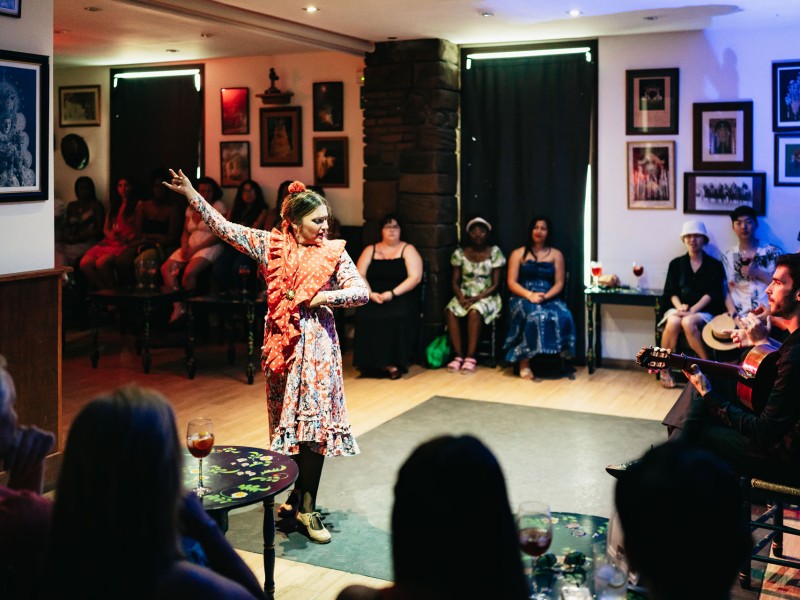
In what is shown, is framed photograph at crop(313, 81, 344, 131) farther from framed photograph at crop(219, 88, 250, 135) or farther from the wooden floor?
the wooden floor

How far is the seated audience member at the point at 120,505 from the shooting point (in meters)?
1.54

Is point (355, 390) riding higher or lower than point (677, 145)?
lower

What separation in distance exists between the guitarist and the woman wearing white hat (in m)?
3.09

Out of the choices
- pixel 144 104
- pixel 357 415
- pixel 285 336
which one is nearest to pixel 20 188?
pixel 285 336

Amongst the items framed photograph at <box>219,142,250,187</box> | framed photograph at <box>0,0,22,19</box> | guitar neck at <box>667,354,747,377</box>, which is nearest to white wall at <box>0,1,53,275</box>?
framed photograph at <box>0,0,22,19</box>

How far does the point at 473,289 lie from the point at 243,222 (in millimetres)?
2512

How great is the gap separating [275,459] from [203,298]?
4.18 m

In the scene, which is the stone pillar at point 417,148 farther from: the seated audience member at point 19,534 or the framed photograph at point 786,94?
the seated audience member at point 19,534

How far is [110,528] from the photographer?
1.54 meters

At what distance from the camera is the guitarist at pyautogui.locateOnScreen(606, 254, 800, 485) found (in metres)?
3.42

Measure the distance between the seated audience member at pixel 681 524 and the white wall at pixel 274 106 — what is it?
751 centimetres

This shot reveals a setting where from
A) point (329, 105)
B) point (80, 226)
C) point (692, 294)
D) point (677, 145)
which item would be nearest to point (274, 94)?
point (329, 105)

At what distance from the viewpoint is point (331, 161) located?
8977mm

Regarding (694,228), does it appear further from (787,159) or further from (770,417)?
(770,417)
